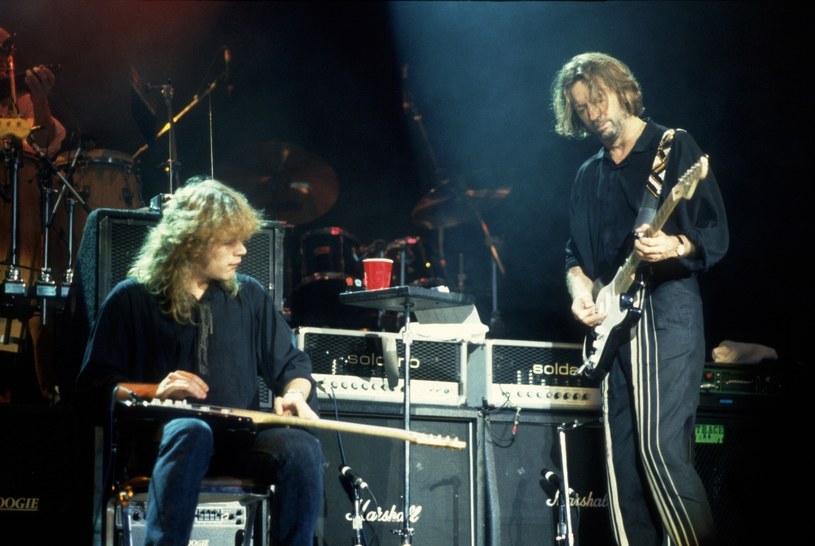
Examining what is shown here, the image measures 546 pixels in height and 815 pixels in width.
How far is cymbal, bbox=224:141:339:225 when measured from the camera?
724 centimetres

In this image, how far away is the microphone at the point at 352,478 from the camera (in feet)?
12.7

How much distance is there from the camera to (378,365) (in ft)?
14.1

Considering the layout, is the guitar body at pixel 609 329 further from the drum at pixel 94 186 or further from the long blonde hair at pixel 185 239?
the drum at pixel 94 186

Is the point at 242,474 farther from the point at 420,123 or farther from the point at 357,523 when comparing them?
the point at 420,123

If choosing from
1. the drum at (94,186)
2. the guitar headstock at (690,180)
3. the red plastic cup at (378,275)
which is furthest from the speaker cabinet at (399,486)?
the drum at (94,186)

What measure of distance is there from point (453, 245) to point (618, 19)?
2879mm

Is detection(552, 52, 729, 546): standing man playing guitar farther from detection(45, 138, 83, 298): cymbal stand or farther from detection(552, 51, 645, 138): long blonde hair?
detection(45, 138, 83, 298): cymbal stand

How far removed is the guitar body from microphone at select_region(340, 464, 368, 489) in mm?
1073

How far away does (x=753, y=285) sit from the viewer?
5.55 m

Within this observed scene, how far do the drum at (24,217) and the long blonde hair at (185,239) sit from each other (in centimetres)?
248

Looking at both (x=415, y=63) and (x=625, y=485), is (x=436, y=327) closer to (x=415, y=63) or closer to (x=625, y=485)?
(x=625, y=485)

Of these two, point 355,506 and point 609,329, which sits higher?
point 609,329

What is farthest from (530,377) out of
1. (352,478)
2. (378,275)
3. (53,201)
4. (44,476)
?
(53,201)

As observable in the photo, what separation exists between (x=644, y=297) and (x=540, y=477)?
1.31m
